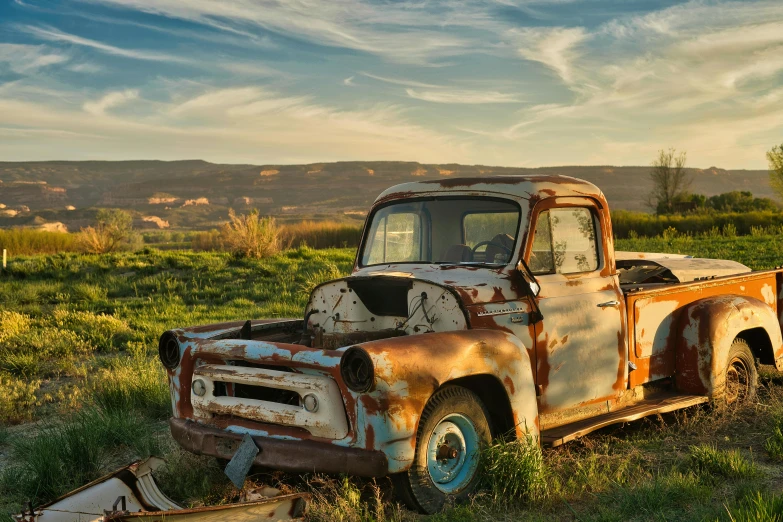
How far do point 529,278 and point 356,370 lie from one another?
153cm

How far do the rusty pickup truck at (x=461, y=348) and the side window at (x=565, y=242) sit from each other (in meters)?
0.01

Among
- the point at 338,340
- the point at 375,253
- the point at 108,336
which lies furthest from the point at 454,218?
the point at 108,336

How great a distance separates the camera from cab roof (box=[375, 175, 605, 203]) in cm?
544

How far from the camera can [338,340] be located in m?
5.29

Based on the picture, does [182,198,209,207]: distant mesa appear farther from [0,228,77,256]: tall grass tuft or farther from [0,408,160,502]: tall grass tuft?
[0,408,160,502]: tall grass tuft

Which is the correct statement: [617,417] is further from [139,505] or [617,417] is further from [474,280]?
[139,505]

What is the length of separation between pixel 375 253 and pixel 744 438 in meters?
3.10

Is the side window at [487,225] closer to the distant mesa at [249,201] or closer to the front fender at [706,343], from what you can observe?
the front fender at [706,343]

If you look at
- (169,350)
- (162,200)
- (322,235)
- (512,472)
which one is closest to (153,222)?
(162,200)

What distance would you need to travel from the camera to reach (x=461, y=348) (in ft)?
14.5

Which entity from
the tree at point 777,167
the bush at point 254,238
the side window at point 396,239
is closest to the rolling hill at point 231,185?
the tree at point 777,167

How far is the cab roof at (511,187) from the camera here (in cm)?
544

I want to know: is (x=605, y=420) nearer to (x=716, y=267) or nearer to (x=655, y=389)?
(x=655, y=389)

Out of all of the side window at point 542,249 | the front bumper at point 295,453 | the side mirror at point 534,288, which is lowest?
the front bumper at point 295,453
